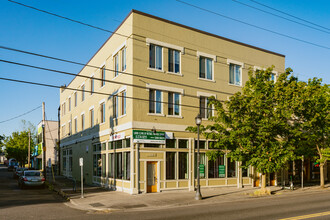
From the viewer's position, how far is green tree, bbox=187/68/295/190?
65.5 ft

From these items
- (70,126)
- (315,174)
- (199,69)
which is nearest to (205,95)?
(199,69)

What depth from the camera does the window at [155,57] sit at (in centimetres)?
2275

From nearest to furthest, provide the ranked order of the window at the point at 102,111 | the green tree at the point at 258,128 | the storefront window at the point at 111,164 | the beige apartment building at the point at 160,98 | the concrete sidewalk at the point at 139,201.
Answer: the concrete sidewalk at the point at 139,201 < the green tree at the point at 258,128 < the beige apartment building at the point at 160,98 < the storefront window at the point at 111,164 < the window at the point at 102,111

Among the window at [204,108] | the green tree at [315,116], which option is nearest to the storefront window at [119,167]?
the window at [204,108]

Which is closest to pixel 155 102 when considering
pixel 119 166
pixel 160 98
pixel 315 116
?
pixel 160 98

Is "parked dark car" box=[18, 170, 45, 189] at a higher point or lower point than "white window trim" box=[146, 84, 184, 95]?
lower

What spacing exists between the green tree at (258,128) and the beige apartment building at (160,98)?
282 centimetres

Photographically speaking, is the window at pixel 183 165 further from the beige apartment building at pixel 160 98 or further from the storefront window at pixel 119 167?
the storefront window at pixel 119 167

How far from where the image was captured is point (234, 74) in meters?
27.6

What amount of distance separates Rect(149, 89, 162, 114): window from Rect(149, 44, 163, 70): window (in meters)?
1.75

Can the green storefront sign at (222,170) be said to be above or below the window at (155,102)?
below

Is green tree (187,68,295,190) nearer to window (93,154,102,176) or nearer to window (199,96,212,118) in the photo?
window (199,96,212,118)

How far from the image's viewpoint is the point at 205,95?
25312 mm

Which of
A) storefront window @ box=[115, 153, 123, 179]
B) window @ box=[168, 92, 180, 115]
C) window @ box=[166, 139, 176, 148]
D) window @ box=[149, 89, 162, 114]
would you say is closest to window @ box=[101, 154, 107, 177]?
storefront window @ box=[115, 153, 123, 179]
